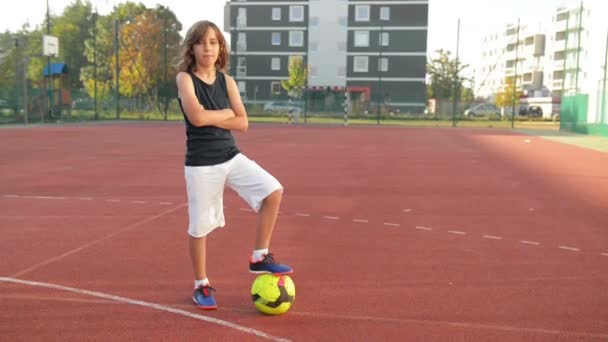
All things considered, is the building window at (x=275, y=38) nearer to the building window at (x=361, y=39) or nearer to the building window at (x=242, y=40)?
the building window at (x=242, y=40)

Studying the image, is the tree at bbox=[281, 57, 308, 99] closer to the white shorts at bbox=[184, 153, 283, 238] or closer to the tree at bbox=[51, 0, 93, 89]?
the tree at bbox=[51, 0, 93, 89]

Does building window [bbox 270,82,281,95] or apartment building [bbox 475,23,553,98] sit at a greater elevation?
apartment building [bbox 475,23,553,98]

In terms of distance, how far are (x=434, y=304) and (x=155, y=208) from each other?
4391 mm

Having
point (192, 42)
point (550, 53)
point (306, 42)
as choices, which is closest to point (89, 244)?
point (192, 42)

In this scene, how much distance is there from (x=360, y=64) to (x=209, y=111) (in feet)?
185

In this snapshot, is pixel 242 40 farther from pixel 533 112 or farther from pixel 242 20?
pixel 533 112

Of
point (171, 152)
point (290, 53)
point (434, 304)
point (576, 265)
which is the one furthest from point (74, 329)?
point (290, 53)

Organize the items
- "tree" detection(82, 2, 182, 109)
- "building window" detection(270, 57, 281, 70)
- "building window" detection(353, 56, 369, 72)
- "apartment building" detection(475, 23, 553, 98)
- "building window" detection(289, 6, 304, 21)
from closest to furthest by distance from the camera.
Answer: "tree" detection(82, 2, 182, 109) → "building window" detection(353, 56, 369, 72) → "building window" detection(289, 6, 304, 21) → "building window" detection(270, 57, 281, 70) → "apartment building" detection(475, 23, 553, 98)

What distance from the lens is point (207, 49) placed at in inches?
138

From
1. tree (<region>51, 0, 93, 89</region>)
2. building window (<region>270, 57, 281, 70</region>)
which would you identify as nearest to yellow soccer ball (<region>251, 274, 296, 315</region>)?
building window (<region>270, 57, 281, 70</region>)

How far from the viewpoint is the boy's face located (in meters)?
3.50

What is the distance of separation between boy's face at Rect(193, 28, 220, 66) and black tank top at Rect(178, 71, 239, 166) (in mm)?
123

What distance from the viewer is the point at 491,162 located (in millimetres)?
14039

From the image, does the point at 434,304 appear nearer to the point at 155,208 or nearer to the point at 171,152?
the point at 155,208
